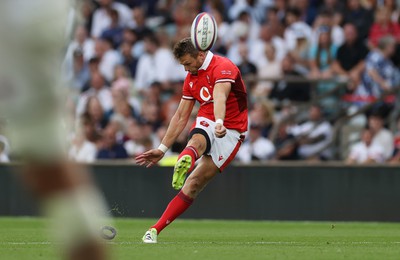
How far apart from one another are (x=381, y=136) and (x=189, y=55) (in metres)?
6.73

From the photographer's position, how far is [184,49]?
10.5 m

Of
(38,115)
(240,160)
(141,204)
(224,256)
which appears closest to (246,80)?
(240,160)

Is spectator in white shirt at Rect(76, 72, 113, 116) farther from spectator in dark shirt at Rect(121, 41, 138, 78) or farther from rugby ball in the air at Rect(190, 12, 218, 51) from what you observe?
rugby ball in the air at Rect(190, 12, 218, 51)

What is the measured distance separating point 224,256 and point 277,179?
26.2ft

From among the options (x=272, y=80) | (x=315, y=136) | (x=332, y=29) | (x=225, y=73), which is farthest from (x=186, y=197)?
(x=332, y=29)

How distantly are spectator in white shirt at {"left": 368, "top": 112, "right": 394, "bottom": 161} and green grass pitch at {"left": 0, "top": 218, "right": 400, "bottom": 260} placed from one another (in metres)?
1.57

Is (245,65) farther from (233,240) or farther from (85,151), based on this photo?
(233,240)

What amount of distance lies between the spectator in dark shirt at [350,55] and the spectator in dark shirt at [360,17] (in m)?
0.23

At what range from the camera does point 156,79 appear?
19.3 meters

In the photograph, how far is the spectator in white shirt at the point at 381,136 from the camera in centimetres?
1648

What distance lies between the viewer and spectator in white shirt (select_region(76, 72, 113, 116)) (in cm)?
1928

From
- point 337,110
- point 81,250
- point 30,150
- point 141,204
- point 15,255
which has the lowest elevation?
point 141,204

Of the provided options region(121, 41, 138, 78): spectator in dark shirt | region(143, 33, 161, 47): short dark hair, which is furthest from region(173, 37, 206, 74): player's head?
region(121, 41, 138, 78): spectator in dark shirt

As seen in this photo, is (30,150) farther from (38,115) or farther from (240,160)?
(240,160)
